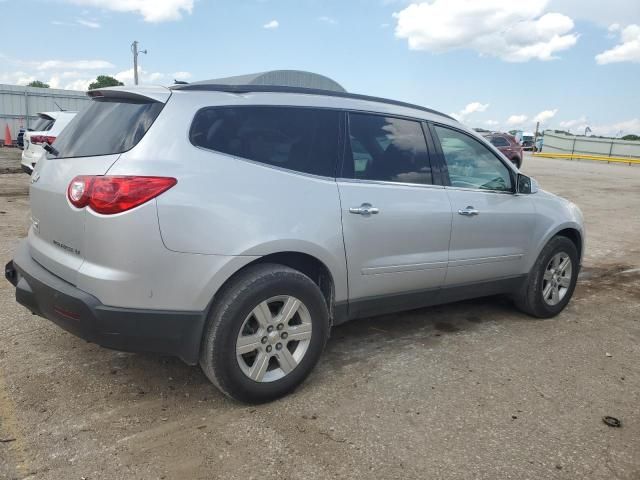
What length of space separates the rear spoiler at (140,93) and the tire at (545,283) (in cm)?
328

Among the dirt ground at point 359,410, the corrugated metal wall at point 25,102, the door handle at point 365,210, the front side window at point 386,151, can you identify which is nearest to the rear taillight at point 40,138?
the dirt ground at point 359,410

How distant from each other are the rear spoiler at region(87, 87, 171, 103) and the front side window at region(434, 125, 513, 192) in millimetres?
1995

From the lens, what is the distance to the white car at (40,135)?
10828 millimetres

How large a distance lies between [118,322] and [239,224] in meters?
0.76

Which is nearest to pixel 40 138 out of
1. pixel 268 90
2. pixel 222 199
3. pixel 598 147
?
pixel 268 90

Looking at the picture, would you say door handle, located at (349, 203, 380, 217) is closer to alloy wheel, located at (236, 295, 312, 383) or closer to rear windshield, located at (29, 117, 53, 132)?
alloy wheel, located at (236, 295, 312, 383)

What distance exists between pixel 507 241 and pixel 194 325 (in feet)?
8.69

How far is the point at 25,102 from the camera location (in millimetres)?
23344

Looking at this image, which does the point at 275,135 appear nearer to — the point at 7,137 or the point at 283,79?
the point at 283,79

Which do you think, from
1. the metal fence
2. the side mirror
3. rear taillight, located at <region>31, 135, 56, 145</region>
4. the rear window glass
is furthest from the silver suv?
the metal fence

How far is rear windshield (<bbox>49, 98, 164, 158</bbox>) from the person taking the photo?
2760mm

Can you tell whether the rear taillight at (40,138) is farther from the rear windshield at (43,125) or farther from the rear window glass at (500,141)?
the rear window glass at (500,141)

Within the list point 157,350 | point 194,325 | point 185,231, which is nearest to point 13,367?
point 157,350

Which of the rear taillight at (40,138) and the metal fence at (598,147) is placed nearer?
the rear taillight at (40,138)
